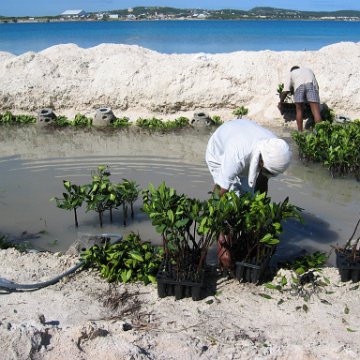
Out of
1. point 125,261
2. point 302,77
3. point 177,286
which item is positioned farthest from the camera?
point 302,77

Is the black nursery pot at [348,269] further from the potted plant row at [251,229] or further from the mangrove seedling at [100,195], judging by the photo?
the mangrove seedling at [100,195]

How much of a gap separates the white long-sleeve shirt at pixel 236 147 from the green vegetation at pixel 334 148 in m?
3.41

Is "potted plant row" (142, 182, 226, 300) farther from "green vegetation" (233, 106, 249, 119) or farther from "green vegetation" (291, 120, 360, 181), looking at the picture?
"green vegetation" (233, 106, 249, 119)

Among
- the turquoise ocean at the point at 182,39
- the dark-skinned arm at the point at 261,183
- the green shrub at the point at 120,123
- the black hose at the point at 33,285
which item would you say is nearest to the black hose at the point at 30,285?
the black hose at the point at 33,285

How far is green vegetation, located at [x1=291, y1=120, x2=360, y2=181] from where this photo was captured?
7.45 metres

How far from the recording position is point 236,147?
420 centimetres

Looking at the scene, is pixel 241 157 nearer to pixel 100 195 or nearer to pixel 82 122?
pixel 100 195

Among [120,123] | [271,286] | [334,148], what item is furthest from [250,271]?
[120,123]

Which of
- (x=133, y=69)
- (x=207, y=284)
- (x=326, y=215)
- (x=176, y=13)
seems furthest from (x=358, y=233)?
(x=176, y=13)

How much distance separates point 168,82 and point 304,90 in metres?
3.90

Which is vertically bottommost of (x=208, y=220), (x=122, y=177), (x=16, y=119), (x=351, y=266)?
(x=122, y=177)

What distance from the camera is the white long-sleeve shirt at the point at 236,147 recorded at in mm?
4188

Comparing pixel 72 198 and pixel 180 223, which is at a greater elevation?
pixel 180 223

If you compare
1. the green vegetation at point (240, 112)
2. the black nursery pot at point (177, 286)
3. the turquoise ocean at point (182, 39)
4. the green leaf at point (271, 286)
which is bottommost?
the green leaf at point (271, 286)
